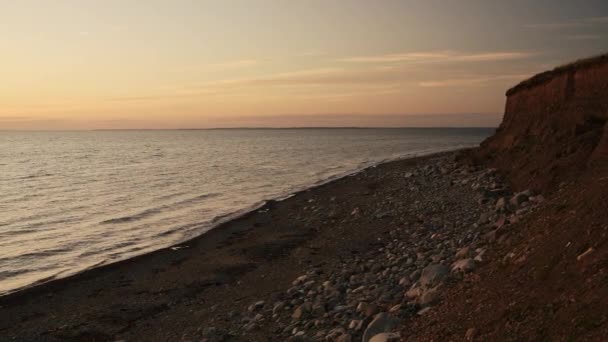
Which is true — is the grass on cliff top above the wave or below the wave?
above

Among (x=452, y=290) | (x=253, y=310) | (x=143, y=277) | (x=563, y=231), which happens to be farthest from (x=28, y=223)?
(x=563, y=231)

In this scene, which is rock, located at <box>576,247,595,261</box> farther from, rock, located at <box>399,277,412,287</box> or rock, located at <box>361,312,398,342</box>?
rock, located at <box>399,277,412,287</box>

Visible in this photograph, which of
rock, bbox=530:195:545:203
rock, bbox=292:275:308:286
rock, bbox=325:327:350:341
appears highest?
Answer: rock, bbox=530:195:545:203

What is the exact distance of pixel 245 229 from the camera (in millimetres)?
23891

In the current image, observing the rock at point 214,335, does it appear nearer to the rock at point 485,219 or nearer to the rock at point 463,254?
the rock at point 463,254

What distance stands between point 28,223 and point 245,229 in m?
13.2

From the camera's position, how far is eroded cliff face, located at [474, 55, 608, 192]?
17.9 m

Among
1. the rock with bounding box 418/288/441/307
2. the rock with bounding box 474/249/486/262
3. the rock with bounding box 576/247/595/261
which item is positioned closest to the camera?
the rock with bounding box 576/247/595/261

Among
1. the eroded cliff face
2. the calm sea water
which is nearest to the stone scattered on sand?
the eroded cliff face

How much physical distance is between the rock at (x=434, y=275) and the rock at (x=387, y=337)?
2.10 meters

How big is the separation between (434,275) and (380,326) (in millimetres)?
2196

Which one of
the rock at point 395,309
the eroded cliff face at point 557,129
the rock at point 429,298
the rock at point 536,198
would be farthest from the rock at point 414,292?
the eroded cliff face at point 557,129

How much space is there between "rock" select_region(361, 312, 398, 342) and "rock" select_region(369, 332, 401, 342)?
28 centimetres

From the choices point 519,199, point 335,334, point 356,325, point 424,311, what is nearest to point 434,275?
point 424,311
